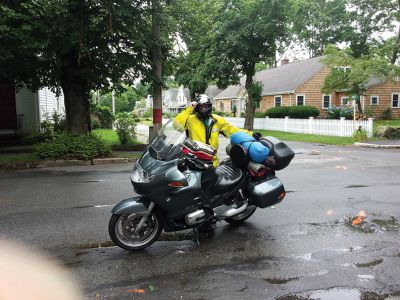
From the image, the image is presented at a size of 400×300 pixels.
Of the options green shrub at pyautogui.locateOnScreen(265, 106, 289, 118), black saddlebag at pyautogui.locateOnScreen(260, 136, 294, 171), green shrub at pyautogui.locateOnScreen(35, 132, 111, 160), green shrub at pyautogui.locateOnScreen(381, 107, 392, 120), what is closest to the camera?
black saddlebag at pyautogui.locateOnScreen(260, 136, 294, 171)

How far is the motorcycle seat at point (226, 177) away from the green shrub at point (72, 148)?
8.42 meters

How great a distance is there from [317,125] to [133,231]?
22.7 m

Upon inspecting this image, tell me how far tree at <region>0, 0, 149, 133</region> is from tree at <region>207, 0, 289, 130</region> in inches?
530

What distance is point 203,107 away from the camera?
549 centimetres

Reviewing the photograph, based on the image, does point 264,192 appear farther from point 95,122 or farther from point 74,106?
point 95,122

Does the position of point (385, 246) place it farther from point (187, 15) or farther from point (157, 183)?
point (187, 15)

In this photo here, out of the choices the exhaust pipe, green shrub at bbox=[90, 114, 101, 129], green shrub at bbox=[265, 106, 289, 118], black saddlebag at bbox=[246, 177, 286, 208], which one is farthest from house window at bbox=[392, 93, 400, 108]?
the exhaust pipe

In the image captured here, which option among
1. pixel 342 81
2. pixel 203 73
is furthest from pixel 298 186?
pixel 203 73

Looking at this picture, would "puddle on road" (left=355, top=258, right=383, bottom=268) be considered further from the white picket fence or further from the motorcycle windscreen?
the white picket fence

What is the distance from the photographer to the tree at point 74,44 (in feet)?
37.3

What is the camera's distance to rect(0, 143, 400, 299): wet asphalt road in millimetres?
3912

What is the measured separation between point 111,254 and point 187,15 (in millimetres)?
11306

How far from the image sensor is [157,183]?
4594 millimetres

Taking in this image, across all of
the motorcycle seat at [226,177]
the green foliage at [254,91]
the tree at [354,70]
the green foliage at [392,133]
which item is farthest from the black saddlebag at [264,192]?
the green foliage at [254,91]
